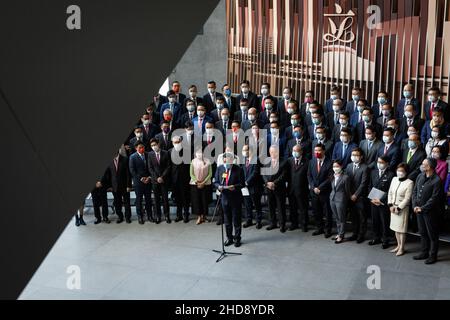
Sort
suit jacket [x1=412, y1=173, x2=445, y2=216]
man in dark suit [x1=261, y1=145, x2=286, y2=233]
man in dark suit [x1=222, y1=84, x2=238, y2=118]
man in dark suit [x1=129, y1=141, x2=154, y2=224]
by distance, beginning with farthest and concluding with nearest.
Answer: man in dark suit [x1=222, y1=84, x2=238, y2=118] → man in dark suit [x1=129, y1=141, x2=154, y2=224] → man in dark suit [x1=261, y1=145, x2=286, y2=233] → suit jacket [x1=412, y1=173, x2=445, y2=216]

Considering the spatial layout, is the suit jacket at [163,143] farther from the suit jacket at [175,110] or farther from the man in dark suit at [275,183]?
the man in dark suit at [275,183]

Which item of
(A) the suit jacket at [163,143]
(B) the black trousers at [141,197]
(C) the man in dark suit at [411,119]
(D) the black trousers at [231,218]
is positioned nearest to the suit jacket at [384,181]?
(C) the man in dark suit at [411,119]

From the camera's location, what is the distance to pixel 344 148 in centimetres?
1011

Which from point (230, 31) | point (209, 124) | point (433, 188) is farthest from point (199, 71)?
point (433, 188)

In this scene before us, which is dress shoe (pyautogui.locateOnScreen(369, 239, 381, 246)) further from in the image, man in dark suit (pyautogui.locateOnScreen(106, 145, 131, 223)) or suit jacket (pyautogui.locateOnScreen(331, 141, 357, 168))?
man in dark suit (pyautogui.locateOnScreen(106, 145, 131, 223))

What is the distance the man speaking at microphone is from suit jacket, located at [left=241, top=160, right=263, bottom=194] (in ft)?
1.87

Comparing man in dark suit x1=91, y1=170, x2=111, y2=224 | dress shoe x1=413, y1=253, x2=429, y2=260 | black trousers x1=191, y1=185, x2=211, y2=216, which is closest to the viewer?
dress shoe x1=413, y1=253, x2=429, y2=260

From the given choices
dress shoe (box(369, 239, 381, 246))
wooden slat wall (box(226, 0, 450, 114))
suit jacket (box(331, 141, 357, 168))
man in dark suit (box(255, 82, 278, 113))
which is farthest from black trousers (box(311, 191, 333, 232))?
wooden slat wall (box(226, 0, 450, 114))

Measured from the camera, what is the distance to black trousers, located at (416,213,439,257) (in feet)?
28.3

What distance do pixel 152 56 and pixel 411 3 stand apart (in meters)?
11.0

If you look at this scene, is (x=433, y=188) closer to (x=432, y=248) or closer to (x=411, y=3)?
(x=432, y=248)

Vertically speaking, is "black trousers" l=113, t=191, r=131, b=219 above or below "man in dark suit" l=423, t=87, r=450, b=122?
below

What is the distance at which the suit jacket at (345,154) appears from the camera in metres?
10.0

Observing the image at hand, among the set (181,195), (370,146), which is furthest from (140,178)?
(370,146)
